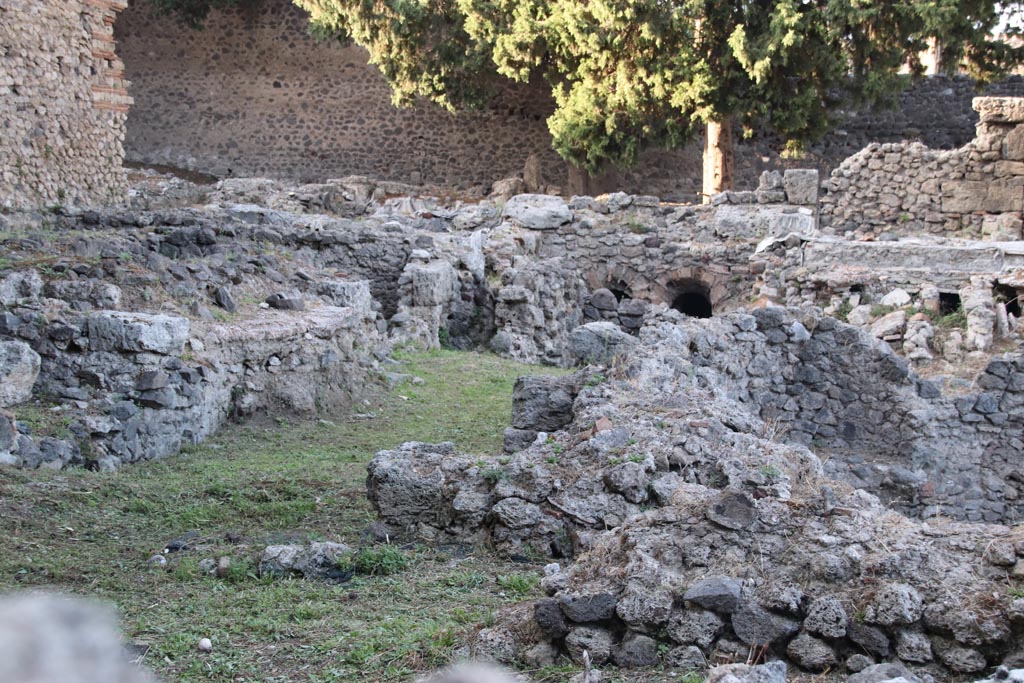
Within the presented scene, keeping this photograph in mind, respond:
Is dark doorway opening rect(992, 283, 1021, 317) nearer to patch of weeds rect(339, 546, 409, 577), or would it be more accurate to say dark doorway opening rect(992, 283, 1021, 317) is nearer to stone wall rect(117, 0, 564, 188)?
patch of weeds rect(339, 546, 409, 577)

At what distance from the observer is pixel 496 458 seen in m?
6.12

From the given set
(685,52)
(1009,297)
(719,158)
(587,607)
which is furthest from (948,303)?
(587,607)

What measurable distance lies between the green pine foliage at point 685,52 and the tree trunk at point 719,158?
54cm

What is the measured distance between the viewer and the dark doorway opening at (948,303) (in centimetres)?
1387

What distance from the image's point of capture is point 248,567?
17.3ft

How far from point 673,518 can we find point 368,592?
131 cm

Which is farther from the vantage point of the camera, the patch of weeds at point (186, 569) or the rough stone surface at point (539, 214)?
the rough stone surface at point (539, 214)

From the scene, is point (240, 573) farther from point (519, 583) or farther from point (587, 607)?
point (587, 607)

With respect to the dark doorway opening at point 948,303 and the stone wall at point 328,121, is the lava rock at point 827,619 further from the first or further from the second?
the stone wall at point 328,121

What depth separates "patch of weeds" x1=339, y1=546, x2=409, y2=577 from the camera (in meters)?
5.26

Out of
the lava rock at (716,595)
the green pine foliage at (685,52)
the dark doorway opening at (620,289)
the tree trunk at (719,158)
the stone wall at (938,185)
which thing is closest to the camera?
the lava rock at (716,595)

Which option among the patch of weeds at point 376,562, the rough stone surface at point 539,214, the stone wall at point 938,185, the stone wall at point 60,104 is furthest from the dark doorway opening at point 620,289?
the patch of weeds at point 376,562

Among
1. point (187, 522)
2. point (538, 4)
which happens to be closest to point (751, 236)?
point (538, 4)

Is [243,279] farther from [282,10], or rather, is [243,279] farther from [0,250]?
[282,10]
